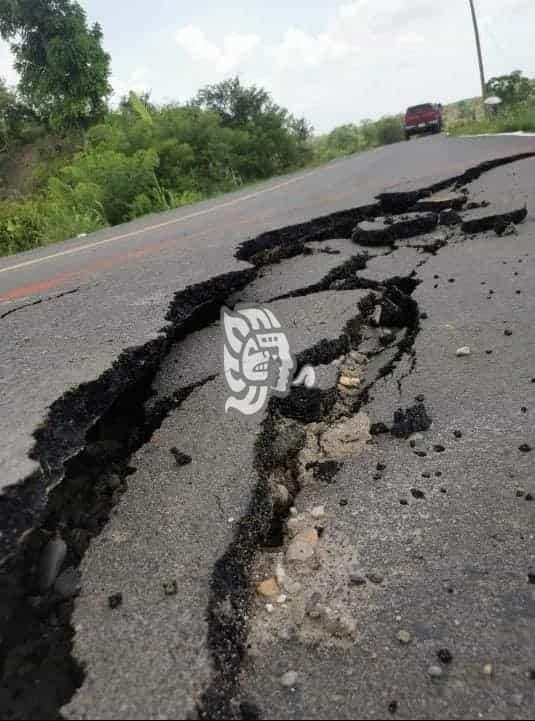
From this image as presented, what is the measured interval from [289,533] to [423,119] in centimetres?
2895

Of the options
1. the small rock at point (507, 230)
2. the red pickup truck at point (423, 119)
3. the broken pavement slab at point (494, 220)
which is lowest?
the small rock at point (507, 230)

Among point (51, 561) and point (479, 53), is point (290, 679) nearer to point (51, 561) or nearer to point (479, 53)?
point (51, 561)

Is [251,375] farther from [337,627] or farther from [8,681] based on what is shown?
[8,681]

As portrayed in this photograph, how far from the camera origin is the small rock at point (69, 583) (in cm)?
143

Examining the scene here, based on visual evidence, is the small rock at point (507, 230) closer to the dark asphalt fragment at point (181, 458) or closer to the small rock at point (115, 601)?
the dark asphalt fragment at point (181, 458)

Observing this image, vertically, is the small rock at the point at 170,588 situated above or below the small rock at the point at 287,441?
above

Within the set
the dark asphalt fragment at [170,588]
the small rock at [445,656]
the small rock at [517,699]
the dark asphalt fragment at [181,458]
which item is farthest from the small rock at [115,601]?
the small rock at [517,699]

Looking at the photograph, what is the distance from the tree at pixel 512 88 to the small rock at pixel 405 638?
2706 cm

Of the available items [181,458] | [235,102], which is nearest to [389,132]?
[235,102]

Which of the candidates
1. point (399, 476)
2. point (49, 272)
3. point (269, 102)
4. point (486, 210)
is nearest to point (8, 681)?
point (399, 476)

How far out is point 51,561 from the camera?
5.00 feet

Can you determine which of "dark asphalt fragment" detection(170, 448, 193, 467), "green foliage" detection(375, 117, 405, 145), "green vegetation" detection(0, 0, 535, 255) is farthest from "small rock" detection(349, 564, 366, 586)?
"green foliage" detection(375, 117, 405, 145)

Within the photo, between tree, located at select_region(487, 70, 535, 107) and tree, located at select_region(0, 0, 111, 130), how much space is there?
17.6m

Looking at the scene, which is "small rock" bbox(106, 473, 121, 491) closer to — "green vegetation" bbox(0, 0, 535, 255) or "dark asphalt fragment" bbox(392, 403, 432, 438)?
"dark asphalt fragment" bbox(392, 403, 432, 438)
